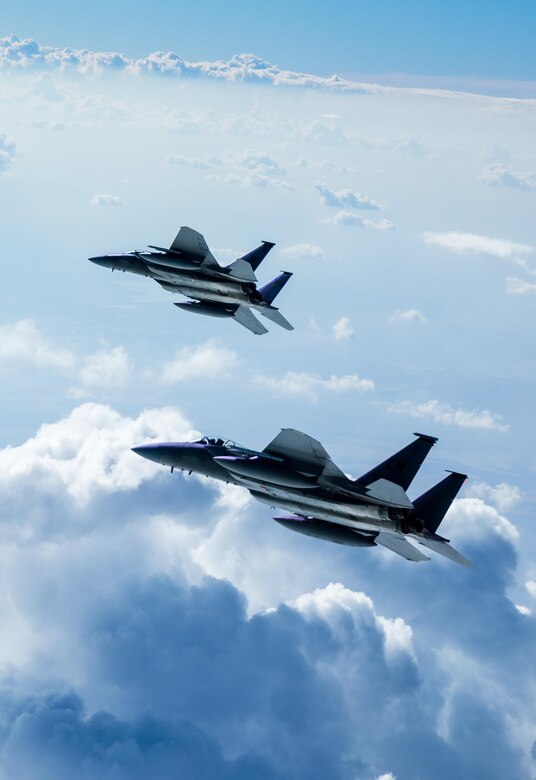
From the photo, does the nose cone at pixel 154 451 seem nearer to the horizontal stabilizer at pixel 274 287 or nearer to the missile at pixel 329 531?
the missile at pixel 329 531

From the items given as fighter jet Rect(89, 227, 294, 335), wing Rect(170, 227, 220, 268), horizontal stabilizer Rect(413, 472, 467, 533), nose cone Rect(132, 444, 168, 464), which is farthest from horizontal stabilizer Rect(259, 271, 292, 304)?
horizontal stabilizer Rect(413, 472, 467, 533)

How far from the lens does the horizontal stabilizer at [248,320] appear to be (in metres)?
98.5

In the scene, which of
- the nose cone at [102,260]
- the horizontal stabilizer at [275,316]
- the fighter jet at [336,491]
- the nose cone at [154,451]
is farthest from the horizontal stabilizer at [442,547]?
the nose cone at [102,260]

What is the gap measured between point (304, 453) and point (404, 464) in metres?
8.01

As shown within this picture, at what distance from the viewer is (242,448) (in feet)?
231

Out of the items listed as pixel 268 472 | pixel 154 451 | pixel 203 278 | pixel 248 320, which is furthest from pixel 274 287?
pixel 268 472

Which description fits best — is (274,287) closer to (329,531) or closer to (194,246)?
(194,246)

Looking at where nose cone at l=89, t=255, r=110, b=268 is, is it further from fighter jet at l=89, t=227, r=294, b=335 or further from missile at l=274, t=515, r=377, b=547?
missile at l=274, t=515, r=377, b=547

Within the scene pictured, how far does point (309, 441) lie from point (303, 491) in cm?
376

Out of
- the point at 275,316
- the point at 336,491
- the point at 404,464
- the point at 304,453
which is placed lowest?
the point at 336,491

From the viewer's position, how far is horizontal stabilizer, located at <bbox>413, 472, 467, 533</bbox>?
69438mm

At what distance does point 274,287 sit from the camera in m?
99.9

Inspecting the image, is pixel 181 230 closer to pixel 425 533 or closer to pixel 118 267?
pixel 118 267

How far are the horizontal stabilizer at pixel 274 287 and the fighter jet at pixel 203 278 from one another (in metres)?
0.12
